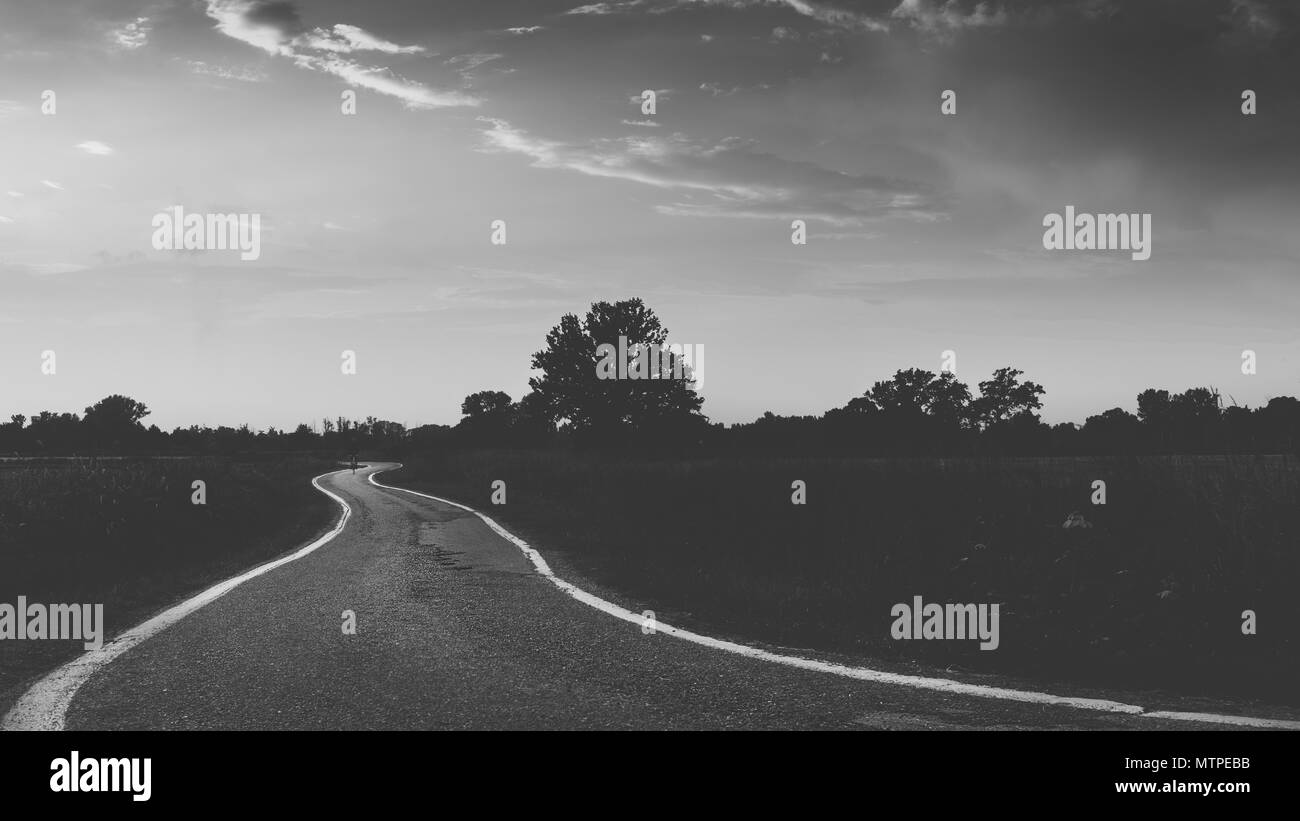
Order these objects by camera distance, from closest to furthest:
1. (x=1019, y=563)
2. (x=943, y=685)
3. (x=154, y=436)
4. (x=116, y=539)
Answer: (x=943, y=685)
(x=1019, y=563)
(x=116, y=539)
(x=154, y=436)

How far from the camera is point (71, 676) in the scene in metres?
5.80

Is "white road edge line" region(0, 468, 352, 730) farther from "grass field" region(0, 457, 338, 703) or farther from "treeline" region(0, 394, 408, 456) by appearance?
"treeline" region(0, 394, 408, 456)

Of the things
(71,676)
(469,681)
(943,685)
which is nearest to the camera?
(943,685)

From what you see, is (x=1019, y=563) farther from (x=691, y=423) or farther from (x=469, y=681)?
(x=691, y=423)

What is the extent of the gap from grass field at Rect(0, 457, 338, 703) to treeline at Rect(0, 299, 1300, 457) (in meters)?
6.52

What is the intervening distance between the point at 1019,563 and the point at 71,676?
8.61m

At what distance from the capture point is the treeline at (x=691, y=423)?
10328 millimetres

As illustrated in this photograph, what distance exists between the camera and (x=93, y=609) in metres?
8.88

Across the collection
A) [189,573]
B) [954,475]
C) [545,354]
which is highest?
[545,354]

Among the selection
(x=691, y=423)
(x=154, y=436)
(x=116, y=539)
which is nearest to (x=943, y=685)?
(x=116, y=539)

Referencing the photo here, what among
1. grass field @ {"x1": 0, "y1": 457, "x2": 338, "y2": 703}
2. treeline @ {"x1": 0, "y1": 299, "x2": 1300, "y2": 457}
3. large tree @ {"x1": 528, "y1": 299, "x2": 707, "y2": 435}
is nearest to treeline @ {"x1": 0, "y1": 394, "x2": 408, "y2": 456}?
treeline @ {"x1": 0, "y1": 299, "x2": 1300, "y2": 457}
